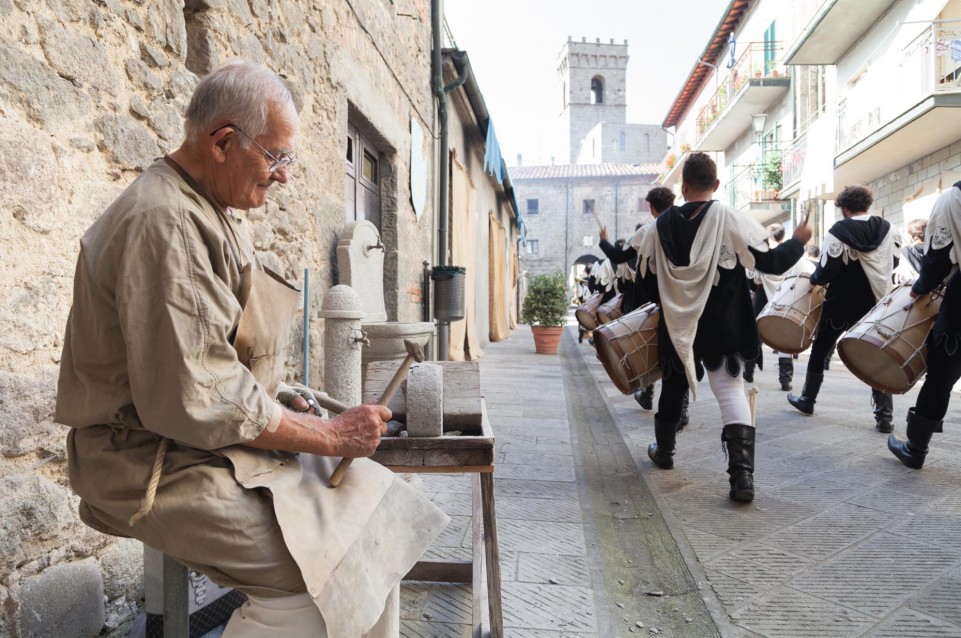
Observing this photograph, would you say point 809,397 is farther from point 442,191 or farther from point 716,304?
point 442,191

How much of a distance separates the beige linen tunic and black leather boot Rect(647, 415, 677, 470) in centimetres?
303

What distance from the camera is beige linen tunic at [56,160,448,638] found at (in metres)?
1.18

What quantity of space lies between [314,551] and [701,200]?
10.6 ft

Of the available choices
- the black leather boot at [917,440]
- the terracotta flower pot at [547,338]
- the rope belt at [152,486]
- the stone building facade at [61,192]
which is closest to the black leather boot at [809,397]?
the black leather boot at [917,440]

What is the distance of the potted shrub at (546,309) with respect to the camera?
11.9m

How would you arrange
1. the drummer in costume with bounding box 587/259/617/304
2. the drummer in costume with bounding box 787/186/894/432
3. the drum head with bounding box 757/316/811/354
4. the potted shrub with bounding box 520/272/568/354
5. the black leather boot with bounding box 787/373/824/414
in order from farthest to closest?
1. the potted shrub with bounding box 520/272/568/354
2. the drummer in costume with bounding box 587/259/617/304
3. the black leather boot with bounding box 787/373/824/414
4. the drummer in costume with bounding box 787/186/894/432
5. the drum head with bounding box 757/316/811/354

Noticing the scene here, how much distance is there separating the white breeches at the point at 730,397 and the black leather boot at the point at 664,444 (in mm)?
494

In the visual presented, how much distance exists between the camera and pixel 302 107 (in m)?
3.93

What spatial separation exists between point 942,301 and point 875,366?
50 cm

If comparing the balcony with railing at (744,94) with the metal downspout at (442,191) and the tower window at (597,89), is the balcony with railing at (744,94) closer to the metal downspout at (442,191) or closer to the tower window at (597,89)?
the metal downspout at (442,191)

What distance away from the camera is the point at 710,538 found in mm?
2998

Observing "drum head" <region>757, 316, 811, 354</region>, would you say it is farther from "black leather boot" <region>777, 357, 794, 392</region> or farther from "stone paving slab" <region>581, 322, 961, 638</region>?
"black leather boot" <region>777, 357, 794, 392</region>

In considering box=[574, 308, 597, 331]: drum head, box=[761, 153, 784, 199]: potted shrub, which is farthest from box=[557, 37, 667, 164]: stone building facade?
box=[574, 308, 597, 331]: drum head

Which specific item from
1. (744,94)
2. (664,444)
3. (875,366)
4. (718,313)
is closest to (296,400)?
(718,313)
